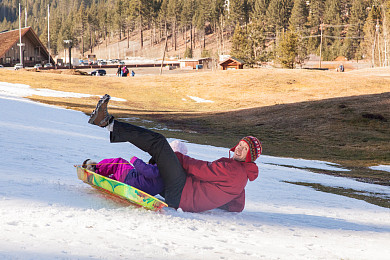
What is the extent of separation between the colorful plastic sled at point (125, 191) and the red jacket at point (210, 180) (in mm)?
510

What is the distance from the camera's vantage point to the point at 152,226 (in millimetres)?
4848

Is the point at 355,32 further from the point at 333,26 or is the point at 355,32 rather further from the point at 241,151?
the point at 241,151

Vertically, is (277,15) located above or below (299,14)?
below

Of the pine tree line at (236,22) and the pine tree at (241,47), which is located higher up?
the pine tree line at (236,22)

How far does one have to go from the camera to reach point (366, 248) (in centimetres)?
529

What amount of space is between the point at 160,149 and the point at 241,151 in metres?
1.14

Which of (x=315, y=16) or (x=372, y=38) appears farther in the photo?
(x=315, y=16)

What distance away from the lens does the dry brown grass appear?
2303cm

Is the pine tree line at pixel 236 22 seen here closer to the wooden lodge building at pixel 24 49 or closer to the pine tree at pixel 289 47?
the pine tree at pixel 289 47

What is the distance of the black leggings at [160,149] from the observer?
5.62 meters

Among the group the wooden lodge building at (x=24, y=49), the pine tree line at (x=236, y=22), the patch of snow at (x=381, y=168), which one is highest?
the pine tree line at (x=236, y=22)

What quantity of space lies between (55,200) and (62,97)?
33685 mm

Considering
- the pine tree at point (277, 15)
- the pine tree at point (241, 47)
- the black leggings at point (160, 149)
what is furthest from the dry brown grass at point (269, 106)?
the pine tree at point (277, 15)

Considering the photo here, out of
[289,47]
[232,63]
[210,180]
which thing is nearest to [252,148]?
[210,180]
